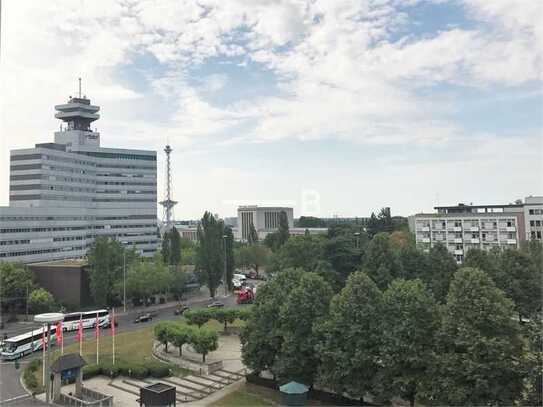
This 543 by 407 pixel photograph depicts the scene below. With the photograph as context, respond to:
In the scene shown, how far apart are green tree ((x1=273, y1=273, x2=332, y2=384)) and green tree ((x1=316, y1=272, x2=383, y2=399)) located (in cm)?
113

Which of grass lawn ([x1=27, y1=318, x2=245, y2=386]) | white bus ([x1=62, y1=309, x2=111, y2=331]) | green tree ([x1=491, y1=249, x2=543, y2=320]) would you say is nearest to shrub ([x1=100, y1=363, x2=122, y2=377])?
grass lawn ([x1=27, y1=318, x2=245, y2=386])

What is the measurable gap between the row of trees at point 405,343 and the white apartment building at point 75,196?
60116 mm

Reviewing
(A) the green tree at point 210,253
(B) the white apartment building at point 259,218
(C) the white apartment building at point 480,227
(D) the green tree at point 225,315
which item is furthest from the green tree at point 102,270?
(B) the white apartment building at point 259,218

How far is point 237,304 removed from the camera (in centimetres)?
6344

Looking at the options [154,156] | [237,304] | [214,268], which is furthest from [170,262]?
[154,156]

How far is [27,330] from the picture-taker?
46.8 metres

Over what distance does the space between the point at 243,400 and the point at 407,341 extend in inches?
444

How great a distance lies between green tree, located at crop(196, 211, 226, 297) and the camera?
6650 cm

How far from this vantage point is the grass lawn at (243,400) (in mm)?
26172

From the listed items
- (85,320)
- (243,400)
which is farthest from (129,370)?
(85,320)

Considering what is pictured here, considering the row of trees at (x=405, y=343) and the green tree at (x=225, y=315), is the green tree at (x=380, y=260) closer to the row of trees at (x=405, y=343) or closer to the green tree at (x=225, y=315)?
the green tree at (x=225, y=315)

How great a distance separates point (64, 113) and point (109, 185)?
72.9 ft

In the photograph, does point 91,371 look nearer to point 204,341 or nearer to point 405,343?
point 204,341

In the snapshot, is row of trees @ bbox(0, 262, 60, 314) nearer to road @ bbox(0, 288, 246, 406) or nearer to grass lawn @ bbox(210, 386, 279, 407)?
road @ bbox(0, 288, 246, 406)
